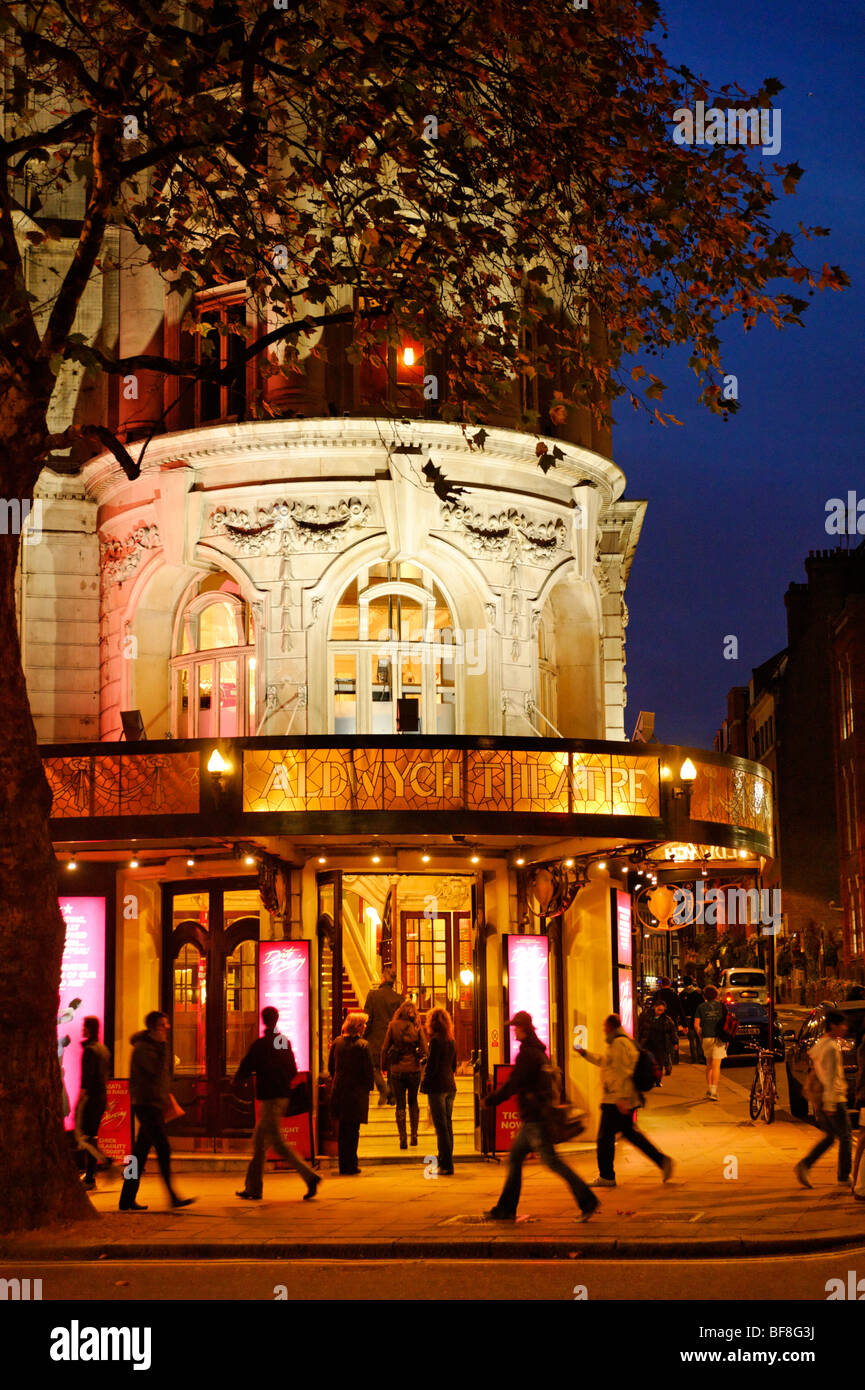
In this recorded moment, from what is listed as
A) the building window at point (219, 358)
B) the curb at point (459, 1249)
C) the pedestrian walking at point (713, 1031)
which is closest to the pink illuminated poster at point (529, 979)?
the curb at point (459, 1249)

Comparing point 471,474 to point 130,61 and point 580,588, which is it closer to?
point 580,588

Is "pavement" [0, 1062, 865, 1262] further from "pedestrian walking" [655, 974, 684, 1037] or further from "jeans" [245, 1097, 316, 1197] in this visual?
"pedestrian walking" [655, 974, 684, 1037]

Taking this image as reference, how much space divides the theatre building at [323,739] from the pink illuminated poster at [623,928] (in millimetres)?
71

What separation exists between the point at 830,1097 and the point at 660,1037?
14845 mm

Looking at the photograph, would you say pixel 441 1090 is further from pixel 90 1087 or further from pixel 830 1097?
pixel 830 1097

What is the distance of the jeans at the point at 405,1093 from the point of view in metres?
21.4

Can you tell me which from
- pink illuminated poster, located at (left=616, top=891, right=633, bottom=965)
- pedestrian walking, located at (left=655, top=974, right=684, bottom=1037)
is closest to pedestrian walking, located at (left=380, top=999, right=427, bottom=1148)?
pink illuminated poster, located at (left=616, top=891, right=633, bottom=965)

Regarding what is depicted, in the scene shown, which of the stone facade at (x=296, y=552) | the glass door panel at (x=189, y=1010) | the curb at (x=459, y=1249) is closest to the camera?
the curb at (x=459, y=1249)

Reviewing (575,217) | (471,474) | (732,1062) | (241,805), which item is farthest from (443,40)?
(732,1062)

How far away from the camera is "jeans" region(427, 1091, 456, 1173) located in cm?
1916

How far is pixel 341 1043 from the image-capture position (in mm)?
19141

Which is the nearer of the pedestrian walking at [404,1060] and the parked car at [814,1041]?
Answer: the pedestrian walking at [404,1060]

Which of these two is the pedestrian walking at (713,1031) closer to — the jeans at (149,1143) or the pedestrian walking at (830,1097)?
the pedestrian walking at (830,1097)
